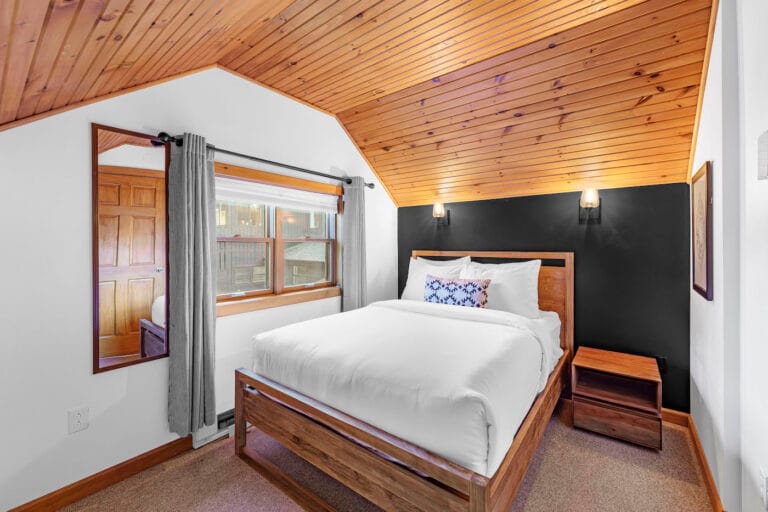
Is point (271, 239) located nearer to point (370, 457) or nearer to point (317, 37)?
point (317, 37)

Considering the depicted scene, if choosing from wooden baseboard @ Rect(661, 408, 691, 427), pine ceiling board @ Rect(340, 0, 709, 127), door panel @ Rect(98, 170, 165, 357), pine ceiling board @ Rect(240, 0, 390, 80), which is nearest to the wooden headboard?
wooden baseboard @ Rect(661, 408, 691, 427)

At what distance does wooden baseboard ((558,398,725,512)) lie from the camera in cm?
167

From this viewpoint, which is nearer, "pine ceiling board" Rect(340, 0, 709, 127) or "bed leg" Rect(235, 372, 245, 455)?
"pine ceiling board" Rect(340, 0, 709, 127)

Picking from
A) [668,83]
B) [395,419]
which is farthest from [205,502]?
[668,83]

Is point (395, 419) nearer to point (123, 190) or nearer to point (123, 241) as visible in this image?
point (123, 241)

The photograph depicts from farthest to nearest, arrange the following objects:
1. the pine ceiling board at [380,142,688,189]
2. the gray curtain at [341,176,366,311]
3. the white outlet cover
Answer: the gray curtain at [341,176,366,311]
the pine ceiling board at [380,142,688,189]
the white outlet cover

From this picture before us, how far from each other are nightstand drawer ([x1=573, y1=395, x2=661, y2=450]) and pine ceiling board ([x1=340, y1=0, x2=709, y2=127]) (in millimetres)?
2101

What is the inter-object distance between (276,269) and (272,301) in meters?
0.28

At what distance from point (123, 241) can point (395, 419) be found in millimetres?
1779

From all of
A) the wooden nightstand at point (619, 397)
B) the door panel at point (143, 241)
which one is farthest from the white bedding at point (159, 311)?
the wooden nightstand at point (619, 397)

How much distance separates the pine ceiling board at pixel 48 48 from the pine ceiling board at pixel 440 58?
1.70m

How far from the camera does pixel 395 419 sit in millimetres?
1439

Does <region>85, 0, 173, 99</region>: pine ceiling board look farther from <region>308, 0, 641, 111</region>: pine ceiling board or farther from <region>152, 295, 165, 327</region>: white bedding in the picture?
<region>308, 0, 641, 111</region>: pine ceiling board

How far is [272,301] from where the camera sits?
273 centimetres
